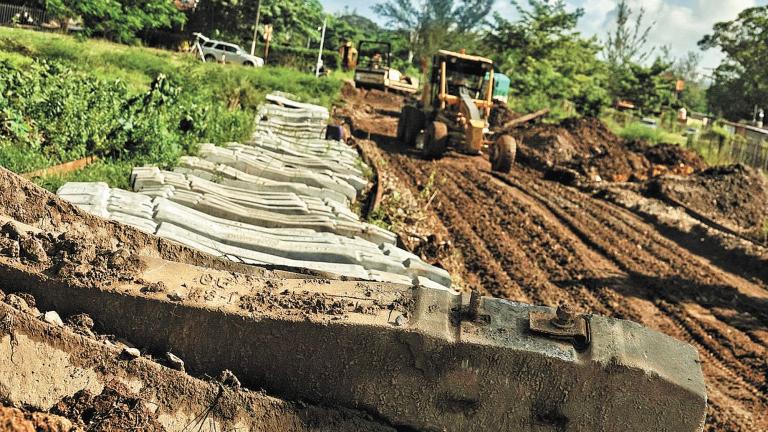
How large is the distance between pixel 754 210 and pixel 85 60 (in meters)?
12.8

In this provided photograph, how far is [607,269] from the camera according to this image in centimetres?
1016

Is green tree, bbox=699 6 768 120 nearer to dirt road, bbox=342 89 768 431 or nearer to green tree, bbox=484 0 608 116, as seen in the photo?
green tree, bbox=484 0 608 116

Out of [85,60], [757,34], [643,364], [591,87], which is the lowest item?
[643,364]

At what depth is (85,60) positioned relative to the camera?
43.6ft

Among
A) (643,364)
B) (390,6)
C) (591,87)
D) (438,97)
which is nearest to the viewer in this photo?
(643,364)

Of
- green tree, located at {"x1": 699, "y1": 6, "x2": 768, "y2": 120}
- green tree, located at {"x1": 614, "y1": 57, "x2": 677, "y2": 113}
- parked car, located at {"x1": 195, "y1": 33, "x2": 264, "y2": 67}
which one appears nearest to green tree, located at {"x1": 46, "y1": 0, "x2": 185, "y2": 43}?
parked car, located at {"x1": 195, "y1": 33, "x2": 264, "y2": 67}

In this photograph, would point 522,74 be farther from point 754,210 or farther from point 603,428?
point 603,428

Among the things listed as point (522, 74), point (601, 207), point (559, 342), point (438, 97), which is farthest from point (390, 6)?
point (559, 342)

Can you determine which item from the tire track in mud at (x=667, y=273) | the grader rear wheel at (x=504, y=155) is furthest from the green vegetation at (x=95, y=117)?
the tire track in mud at (x=667, y=273)

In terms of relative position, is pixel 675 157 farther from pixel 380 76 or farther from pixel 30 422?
pixel 30 422

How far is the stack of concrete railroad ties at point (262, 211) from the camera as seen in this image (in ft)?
19.1

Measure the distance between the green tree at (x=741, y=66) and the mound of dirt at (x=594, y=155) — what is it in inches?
889

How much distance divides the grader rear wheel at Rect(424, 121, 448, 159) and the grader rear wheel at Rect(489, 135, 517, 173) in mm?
1054

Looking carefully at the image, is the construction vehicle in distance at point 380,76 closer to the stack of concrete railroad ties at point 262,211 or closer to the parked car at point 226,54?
the parked car at point 226,54
